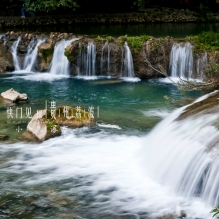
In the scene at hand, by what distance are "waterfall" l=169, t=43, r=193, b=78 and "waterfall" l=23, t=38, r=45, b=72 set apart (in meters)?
5.48

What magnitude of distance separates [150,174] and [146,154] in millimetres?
715

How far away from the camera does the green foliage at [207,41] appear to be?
1684 cm

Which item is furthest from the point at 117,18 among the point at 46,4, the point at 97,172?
the point at 97,172

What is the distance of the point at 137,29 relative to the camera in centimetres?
2555

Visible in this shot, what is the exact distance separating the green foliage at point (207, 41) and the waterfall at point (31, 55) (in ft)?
20.5

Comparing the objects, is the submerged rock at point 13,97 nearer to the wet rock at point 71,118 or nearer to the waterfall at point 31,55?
the wet rock at point 71,118

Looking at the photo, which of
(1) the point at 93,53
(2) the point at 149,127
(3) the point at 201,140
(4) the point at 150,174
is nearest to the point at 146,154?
(4) the point at 150,174

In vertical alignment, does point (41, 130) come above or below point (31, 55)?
below

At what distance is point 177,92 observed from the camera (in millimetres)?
14750

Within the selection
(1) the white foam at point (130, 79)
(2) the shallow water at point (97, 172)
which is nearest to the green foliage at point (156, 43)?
(1) the white foam at point (130, 79)

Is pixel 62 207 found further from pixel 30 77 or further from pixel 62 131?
pixel 30 77

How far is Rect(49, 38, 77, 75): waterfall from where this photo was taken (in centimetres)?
1767

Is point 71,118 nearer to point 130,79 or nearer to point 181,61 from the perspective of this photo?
point 130,79

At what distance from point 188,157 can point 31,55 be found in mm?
12352
